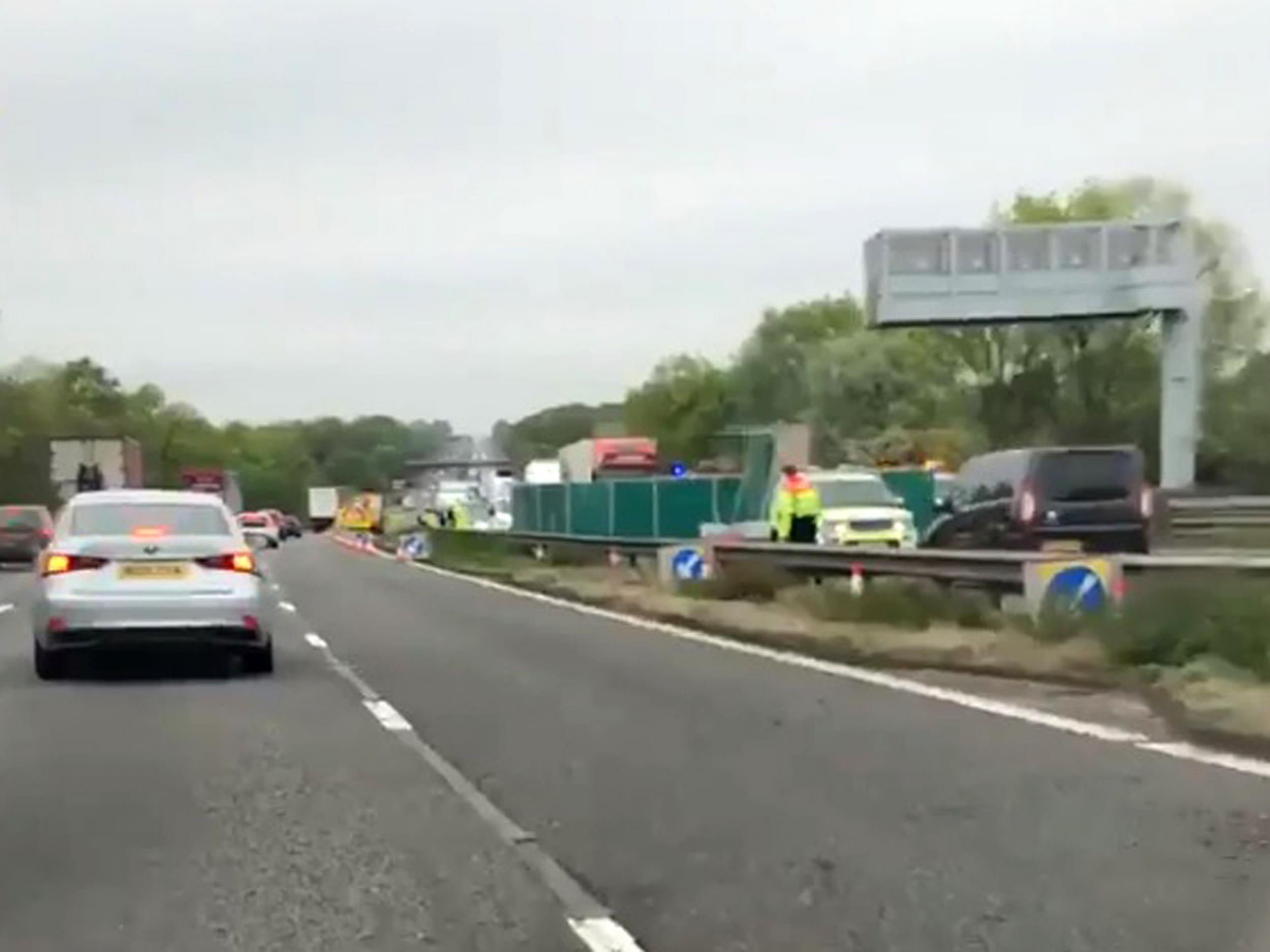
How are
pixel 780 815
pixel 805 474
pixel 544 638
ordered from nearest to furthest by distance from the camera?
1. pixel 780 815
2. pixel 544 638
3. pixel 805 474

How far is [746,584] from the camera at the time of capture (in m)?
29.2

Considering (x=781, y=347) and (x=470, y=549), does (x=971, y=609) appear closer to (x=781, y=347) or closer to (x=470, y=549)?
(x=470, y=549)

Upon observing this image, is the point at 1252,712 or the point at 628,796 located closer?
the point at 628,796

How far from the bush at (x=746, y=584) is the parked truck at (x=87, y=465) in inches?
1921

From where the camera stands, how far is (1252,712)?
14195mm

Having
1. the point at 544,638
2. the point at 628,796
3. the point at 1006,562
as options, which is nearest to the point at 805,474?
the point at 544,638

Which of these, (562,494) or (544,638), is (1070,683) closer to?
(544,638)

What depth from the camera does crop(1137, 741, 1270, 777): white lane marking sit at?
40.2 ft

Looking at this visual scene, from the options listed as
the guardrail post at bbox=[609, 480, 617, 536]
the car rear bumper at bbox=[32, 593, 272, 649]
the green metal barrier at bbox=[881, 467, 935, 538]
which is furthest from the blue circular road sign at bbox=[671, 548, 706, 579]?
the car rear bumper at bbox=[32, 593, 272, 649]

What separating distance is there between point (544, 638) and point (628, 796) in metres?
12.9

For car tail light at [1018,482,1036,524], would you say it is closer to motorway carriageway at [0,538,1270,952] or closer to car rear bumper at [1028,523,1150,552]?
car rear bumper at [1028,523,1150,552]

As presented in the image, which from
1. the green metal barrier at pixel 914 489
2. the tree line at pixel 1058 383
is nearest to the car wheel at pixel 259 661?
the green metal barrier at pixel 914 489

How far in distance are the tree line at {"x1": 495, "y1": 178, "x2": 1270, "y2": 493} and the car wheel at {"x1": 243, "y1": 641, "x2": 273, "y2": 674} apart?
56309mm

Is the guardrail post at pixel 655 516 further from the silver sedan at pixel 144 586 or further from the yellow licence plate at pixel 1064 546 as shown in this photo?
the silver sedan at pixel 144 586
